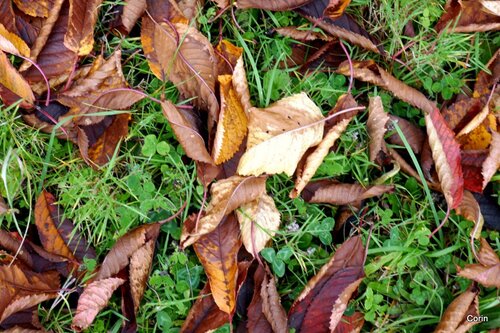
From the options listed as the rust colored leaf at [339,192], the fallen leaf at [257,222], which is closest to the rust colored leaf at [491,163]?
the rust colored leaf at [339,192]

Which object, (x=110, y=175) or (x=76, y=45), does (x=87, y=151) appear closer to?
(x=110, y=175)

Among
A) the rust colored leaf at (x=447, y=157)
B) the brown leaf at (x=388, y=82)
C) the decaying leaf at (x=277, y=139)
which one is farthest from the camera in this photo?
the brown leaf at (x=388, y=82)

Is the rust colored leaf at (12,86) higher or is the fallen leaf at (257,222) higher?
the rust colored leaf at (12,86)

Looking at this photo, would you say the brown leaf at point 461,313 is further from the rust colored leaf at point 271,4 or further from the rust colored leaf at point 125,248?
the rust colored leaf at point 271,4

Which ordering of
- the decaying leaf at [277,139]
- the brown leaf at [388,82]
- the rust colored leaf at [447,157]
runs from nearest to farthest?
the decaying leaf at [277,139]
the rust colored leaf at [447,157]
the brown leaf at [388,82]

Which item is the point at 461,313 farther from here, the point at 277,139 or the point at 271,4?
the point at 271,4

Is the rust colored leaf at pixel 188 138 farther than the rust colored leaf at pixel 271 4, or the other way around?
the rust colored leaf at pixel 271 4
